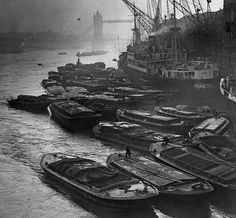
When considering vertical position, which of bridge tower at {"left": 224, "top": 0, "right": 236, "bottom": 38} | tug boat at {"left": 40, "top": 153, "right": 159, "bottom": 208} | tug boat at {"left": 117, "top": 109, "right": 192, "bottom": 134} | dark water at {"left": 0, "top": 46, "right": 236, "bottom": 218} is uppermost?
bridge tower at {"left": 224, "top": 0, "right": 236, "bottom": 38}

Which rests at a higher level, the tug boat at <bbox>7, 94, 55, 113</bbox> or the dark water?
the tug boat at <bbox>7, 94, 55, 113</bbox>

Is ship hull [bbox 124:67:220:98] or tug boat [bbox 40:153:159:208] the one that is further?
ship hull [bbox 124:67:220:98]

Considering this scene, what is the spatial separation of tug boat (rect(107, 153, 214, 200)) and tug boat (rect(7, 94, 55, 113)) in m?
25.3

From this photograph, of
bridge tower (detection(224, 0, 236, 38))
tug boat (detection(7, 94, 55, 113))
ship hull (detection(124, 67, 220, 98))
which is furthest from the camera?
bridge tower (detection(224, 0, 236, 38))

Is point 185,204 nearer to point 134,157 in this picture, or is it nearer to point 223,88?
point 134,157

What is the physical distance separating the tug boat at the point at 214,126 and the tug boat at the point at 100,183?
11482 mm

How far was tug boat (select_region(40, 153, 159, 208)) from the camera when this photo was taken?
20.2 meters

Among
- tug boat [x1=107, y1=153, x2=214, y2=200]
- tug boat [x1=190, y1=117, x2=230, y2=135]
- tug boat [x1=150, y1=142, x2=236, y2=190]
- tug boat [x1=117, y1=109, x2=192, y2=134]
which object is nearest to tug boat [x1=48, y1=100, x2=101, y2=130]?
tug boat [x1=117, y1=109, x2=192, y2=134]

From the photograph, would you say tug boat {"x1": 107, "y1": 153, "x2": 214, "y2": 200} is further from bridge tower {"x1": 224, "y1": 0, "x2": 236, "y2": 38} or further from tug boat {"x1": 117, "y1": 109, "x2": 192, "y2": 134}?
bridge tower {"x1": 224, "y1": 0, "x2": 236, "y2": 38}

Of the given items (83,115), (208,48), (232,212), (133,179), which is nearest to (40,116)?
(83,115)

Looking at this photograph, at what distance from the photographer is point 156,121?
122ft

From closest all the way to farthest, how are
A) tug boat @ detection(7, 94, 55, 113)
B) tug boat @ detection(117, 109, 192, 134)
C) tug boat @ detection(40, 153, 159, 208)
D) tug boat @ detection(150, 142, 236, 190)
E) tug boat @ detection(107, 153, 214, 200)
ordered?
1. tug boat @ detection(40, 153, 159, 208)
2. tug boat @ detection(107, 153, 214, 200)
3. tug boat @ detection(150, 142, 236, 190)
4. tug boat @ detection(117, 109, 192, 134)
5. tug boat @ detection(7, 94, 55, 113)

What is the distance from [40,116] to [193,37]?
2337 inches

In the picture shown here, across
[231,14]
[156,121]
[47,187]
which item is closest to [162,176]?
[47,187]
